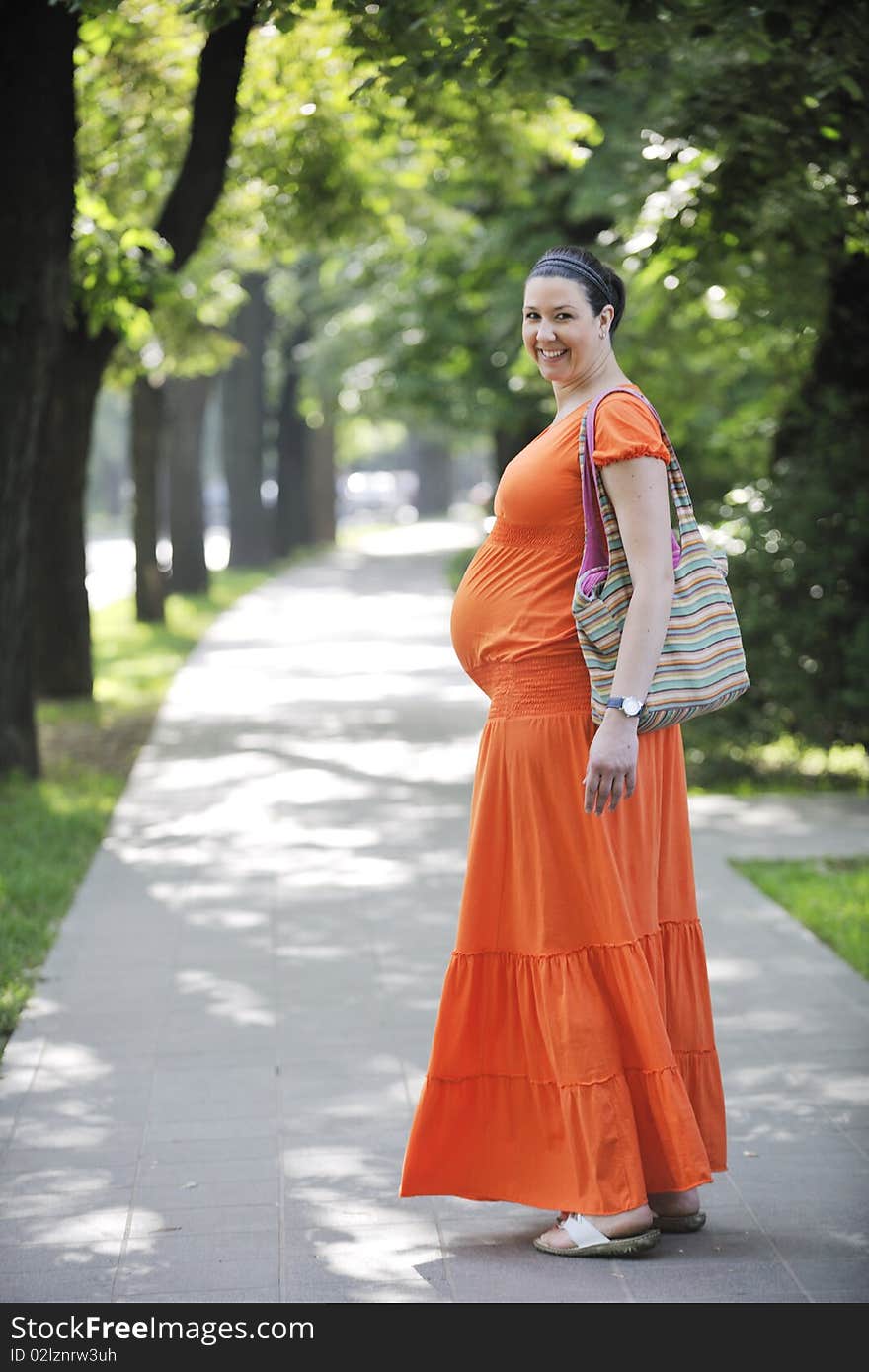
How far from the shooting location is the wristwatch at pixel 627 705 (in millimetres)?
3807

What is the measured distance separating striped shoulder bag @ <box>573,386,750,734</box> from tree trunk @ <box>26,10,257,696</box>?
596 cm

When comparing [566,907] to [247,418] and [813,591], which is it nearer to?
[813,591]

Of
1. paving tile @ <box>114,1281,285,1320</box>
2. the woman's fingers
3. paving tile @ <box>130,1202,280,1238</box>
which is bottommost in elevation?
paving tile @ <box>130,1202,280,1238</box>

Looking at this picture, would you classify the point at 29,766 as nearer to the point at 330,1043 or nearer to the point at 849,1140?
the point at 330,1043

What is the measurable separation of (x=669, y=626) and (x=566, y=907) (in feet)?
2.19

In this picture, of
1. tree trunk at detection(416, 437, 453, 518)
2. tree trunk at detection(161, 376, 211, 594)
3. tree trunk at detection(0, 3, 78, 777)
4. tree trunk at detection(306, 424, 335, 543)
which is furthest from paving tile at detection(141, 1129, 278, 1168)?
tree trunk at detection(416, 437, 453, 518)

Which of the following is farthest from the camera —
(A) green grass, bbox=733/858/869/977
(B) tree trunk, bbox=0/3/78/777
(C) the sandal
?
(B) tree trunk, bbox=0/3/78/777

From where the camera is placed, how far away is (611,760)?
150 inches

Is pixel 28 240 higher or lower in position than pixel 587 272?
higher

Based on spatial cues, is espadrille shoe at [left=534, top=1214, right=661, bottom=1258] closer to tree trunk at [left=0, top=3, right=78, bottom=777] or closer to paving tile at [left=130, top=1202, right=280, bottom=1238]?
paving tile at [left=130, top=1202, right=280, bottom=1238]

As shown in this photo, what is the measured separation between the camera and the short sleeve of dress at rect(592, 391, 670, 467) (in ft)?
12.5

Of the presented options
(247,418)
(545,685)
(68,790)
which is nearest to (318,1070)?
(545,685)

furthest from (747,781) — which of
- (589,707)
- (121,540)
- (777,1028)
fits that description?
(121,540)

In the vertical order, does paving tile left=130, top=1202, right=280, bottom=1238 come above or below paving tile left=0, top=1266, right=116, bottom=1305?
below
